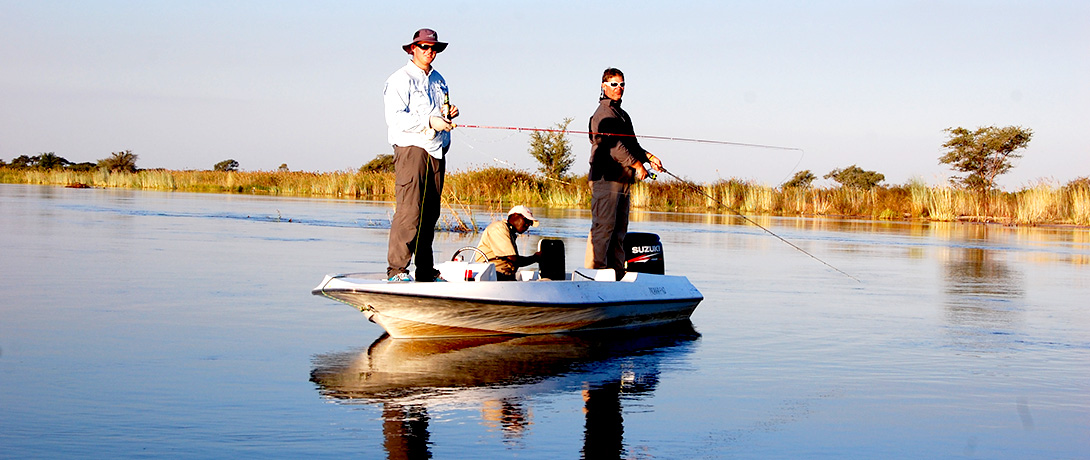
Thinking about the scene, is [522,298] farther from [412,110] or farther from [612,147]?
[612,147]

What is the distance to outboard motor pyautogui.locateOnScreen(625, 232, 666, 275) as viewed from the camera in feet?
31.3

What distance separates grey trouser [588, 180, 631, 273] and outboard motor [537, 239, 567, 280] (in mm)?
428

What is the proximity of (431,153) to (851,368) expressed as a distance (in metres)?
3.05

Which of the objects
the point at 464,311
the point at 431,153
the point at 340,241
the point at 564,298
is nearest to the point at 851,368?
the point at 564,298

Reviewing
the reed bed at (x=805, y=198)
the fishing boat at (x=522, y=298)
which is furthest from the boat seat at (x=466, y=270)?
the reed bed at (x=805, y=198)

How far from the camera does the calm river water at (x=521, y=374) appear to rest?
4844mm

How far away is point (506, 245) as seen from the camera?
857cm

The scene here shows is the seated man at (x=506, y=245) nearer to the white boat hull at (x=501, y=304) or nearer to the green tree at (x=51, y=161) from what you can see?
the white boat hull at (x=501, y=304)

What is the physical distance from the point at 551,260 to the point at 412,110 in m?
1.90

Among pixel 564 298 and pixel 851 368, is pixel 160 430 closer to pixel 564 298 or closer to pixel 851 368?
pixel 564 298

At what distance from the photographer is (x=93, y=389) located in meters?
5.56

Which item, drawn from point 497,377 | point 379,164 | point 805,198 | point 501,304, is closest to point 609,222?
point 501,304

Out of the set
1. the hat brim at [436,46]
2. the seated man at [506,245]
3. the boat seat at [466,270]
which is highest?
the hat brim at [436,46]

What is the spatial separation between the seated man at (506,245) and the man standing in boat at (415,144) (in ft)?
3.87
